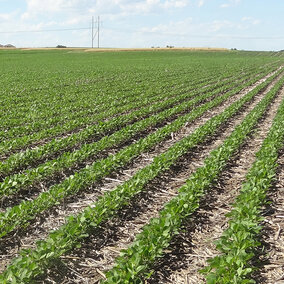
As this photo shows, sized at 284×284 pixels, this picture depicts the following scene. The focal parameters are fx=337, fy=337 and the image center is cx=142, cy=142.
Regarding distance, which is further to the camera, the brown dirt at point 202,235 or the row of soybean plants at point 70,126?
the row of soybean plants at point 70,126

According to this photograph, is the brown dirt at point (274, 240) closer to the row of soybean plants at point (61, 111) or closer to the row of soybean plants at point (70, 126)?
the row of soybean plants at point (70, 126)

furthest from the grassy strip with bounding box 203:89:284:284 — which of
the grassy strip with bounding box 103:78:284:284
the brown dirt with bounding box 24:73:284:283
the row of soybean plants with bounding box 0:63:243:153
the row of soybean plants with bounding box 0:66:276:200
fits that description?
the row of soybean plants with bounding box 0:63:243:153

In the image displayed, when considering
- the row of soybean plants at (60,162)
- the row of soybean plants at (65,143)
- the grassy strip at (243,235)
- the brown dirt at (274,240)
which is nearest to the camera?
the grassy strip at (243,235)

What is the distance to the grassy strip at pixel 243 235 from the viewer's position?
4121mm

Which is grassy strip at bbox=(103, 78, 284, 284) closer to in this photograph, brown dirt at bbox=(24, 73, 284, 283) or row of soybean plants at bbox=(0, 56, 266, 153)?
brown dirt at bbox=(24, 73, 284, 283)

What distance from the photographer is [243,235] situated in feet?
15.7

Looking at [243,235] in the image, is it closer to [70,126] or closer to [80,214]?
[80,214]

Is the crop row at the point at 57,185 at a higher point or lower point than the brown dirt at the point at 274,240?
higher

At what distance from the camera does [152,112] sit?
630 inches

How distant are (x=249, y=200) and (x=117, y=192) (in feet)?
8.13

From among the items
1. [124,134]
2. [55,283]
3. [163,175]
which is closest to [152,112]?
[124,134]

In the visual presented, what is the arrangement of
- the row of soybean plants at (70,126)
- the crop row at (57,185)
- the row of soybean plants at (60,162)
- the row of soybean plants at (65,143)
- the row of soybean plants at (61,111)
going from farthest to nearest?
the row of soybean plants at (61,111) < the row of soybean plants at (70,126) < the row of soybean plants at (65,143) < the row of soybean plants at (60,162) < the crop row at (57,185)

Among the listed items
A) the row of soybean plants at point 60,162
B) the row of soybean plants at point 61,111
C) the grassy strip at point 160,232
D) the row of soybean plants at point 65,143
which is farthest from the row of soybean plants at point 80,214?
the row of soybean plants at point 61,111

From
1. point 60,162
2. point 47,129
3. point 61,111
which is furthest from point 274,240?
point 61,111
